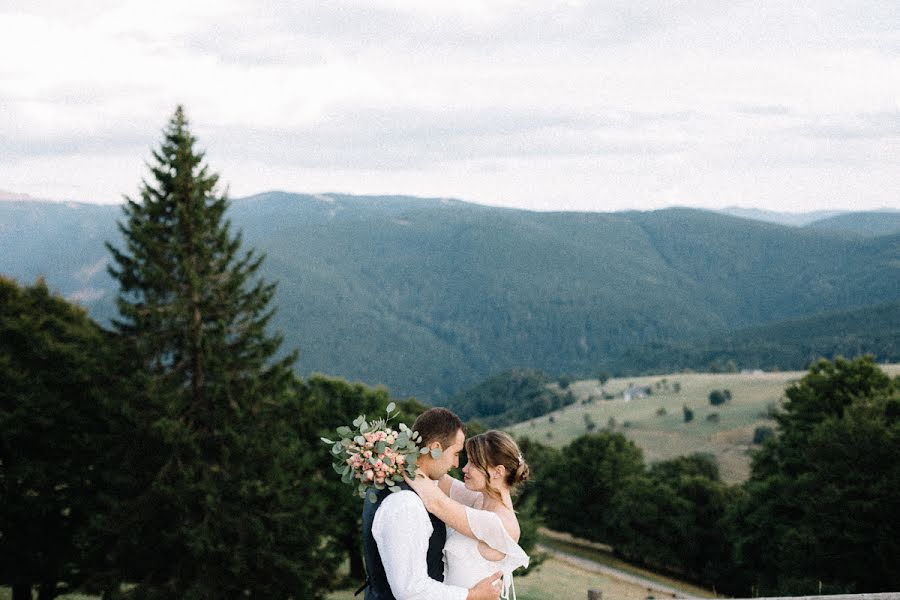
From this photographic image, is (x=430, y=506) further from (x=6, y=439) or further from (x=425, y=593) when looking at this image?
(x=6, y=439)

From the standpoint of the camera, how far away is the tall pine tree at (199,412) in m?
24.4

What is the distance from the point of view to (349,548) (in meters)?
36.3

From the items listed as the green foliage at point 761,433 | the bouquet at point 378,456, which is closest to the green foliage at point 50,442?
the bouquet at point 378,456

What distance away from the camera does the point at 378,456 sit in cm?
500

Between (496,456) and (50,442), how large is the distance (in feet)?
77.8

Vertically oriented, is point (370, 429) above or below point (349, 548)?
above

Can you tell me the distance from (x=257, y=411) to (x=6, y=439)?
22.8 feet

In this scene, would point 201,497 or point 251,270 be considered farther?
point 251,270

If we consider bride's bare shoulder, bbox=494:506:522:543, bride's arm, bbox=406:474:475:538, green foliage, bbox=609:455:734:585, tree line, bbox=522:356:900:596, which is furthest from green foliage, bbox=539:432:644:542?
bride's arm, bbox=406:474:475:538

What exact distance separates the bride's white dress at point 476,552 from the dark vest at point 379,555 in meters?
0.06

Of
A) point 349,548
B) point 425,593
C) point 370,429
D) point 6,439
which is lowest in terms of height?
point 349,548

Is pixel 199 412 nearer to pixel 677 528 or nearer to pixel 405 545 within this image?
pixel 405 545

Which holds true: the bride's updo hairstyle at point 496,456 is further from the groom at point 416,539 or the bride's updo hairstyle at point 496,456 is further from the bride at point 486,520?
the groom at point 416,539

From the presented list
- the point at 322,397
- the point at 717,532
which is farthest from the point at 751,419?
the point at 322,397
